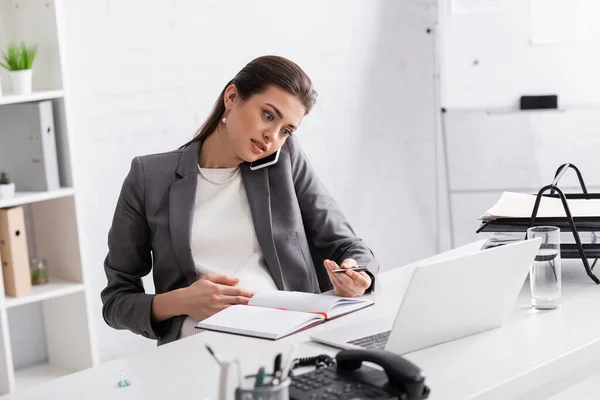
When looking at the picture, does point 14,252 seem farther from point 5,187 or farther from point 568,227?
point 568,227

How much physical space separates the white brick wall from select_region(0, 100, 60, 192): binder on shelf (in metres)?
0.09

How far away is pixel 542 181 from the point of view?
374cm

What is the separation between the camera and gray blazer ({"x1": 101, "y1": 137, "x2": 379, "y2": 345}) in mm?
1814

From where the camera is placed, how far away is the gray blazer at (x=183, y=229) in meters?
1.81

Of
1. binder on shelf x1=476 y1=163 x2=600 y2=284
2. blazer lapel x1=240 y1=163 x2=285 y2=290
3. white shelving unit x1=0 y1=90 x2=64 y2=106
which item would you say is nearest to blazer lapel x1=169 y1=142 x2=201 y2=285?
blazer lapel x1=240 y1=163 x2=285 y2=290

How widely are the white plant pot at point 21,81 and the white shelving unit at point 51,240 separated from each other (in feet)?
0.11

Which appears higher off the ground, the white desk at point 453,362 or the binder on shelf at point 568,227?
the binder on shelf at point 568,227

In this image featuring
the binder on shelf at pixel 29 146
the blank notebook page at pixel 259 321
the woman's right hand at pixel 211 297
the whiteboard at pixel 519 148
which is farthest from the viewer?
the whiteboard at pixel 519 148

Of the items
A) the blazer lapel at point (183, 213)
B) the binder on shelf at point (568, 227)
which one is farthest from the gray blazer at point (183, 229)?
the binder on shelf at point (568, 227)

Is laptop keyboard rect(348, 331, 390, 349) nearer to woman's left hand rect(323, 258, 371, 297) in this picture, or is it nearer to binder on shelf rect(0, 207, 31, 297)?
woman's left hand rect(323, 258, 371, 297)

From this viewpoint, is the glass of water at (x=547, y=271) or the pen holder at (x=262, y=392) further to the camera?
the glass of water at (x=547, y=271)

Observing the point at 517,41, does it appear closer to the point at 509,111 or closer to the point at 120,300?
the point at 509,111

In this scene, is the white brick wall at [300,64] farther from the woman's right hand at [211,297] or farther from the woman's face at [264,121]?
the woman's right hand at [211,297]

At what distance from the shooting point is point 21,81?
2.50 meters
